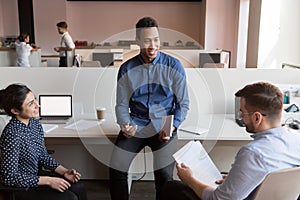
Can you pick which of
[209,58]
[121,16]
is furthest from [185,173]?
[121,16]

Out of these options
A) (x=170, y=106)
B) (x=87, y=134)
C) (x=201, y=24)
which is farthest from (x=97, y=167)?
(x=201, y=24)

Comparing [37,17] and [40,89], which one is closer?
[40,89]

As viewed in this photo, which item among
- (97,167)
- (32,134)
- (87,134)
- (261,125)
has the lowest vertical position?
(97,167)

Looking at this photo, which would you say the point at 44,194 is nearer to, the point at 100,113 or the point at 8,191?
the point at 8,191

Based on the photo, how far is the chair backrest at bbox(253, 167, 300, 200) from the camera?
1.24 meters

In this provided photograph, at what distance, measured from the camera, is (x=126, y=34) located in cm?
1066

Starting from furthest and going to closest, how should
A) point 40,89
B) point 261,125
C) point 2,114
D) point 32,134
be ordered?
point 40,89, point 2,114, point 32,134, point 261,125

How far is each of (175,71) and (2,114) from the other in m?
1.47

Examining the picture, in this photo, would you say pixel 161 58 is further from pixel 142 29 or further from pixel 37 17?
pixel 37 17

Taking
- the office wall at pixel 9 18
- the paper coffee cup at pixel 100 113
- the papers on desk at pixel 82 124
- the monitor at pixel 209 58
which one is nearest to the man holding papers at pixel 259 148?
the papers on desk at pixel 82 124

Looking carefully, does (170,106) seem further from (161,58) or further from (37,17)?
(37,17)

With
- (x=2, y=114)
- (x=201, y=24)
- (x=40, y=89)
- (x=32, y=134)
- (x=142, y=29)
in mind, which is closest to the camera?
(x=32, y=134)

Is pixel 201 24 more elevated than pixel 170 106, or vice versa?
pixel 201 24

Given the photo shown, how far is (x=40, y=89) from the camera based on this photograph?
2.88 m
